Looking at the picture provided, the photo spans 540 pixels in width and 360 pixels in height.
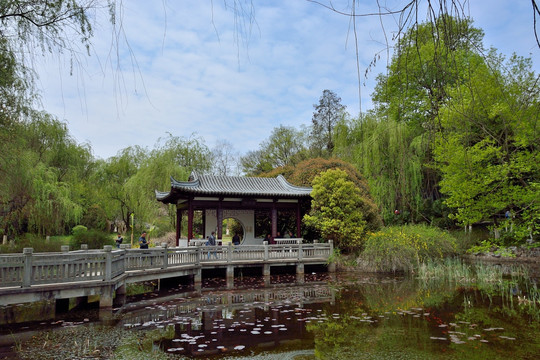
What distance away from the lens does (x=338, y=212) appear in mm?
14867

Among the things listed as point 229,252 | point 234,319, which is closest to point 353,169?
point 229,252

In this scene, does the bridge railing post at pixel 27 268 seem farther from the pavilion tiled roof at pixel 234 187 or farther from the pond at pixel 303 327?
the pavilion tiled roof at pixel 234 187

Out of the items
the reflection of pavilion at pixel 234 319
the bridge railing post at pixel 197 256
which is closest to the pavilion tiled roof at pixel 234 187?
the bridge railing post at pixel 197 256

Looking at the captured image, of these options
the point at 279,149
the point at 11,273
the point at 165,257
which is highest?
the point at 279,149

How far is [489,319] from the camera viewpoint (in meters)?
6.83

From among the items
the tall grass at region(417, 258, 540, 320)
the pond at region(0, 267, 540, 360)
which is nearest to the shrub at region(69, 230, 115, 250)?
the pond at region(0, 267, 540, 360)

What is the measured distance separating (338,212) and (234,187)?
467 cm

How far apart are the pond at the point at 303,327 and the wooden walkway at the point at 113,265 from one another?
0.56 meters

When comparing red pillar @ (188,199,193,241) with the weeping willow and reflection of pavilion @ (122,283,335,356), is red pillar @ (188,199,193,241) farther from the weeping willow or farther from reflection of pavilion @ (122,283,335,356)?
the weeping willow

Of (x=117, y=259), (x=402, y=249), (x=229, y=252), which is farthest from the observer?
(x=402, y=249)

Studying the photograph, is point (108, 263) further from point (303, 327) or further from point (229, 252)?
point (229, 252)

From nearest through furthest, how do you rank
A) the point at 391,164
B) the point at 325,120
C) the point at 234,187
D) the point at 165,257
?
the point at 165,257, the point at 234,187, the point at 391,164, the point at 325,120

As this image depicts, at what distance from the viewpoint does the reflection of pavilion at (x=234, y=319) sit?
560 centimetres

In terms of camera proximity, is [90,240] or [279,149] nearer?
[90,240]
